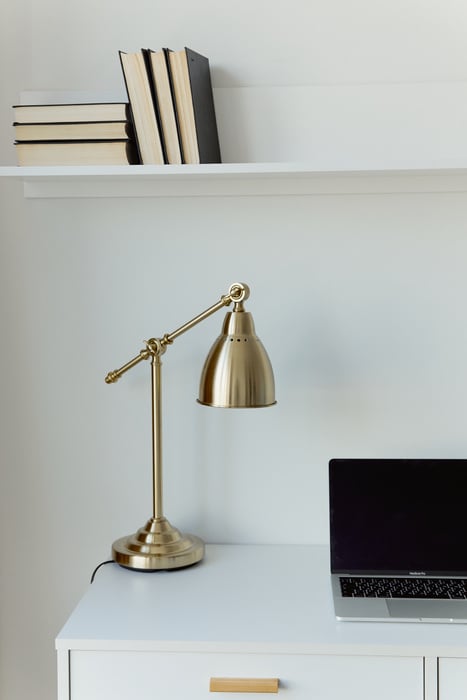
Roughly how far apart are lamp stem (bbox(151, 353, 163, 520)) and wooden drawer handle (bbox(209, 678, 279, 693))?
1.31 feet

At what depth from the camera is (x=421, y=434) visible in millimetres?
1750

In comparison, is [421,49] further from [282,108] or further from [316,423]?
[316,423]

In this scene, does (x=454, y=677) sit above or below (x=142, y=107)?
below

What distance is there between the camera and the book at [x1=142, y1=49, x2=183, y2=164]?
1.54 metres

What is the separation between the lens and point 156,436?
1655 mm

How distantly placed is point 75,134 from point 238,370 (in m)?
0.53

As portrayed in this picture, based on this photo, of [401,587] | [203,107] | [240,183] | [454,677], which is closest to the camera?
[454,677]

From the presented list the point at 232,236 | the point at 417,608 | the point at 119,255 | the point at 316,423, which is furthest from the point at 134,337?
the point at 417,608

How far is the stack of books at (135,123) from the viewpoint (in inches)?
60.8

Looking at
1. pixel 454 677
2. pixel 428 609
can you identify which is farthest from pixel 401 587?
pixel 454 677

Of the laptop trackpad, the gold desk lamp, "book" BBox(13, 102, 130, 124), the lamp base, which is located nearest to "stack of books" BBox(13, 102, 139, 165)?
"book" BBox(13, 102, 130, 124)

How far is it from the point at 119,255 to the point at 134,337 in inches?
6.8

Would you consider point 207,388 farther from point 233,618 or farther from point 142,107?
point 142,107

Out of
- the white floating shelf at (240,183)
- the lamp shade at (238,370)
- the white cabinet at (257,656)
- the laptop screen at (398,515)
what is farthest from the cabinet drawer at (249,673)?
the white floating shelf at (240,183)
